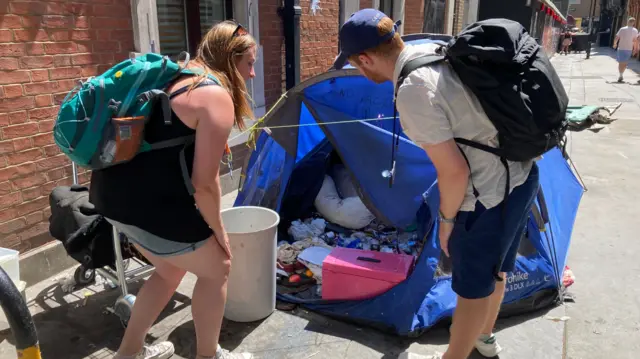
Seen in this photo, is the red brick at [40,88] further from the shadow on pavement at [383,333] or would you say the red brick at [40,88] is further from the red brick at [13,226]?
the shadow on pavement at [383,333]

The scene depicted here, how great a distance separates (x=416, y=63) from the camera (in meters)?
1.80

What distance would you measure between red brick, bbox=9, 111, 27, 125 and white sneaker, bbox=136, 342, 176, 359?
5.53 feet

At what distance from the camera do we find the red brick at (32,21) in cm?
305

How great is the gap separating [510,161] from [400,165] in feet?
4.32

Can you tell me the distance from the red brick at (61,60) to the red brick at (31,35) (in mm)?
136

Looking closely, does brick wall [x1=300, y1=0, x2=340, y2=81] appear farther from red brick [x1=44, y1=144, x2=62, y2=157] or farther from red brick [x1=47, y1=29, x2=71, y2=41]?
red brick [x1=44, y1=144, x2=62, y2=157]

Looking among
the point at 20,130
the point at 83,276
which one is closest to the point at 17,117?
the point at 20,130

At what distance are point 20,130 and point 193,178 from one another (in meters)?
1.95

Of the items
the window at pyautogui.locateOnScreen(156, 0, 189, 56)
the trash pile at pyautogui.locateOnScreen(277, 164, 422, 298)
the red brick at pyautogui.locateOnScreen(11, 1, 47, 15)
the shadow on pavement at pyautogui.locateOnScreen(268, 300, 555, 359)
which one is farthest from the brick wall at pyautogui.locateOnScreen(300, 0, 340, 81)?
the shadow on pavement at pyautogui.locateOnScreen(268, 300, 555, 359)

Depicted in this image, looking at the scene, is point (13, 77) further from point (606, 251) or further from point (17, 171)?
point (606, 251)

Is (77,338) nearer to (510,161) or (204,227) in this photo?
(204,227)

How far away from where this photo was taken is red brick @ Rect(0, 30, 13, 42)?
293 cm

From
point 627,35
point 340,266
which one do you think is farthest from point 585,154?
point 627,35

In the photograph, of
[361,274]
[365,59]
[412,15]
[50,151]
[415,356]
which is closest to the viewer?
[365,59]
